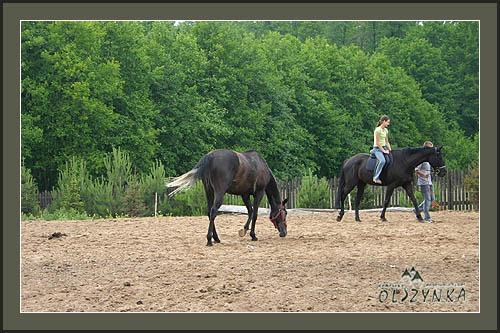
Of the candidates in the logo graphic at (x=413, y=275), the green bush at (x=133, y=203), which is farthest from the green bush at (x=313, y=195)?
the logo graphic at (x=413, y=275)

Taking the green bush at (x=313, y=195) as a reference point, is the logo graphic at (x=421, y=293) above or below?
below

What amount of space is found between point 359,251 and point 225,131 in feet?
98.6

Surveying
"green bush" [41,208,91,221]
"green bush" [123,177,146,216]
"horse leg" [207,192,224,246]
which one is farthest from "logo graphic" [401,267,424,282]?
"green bush" [123,177,146,216]

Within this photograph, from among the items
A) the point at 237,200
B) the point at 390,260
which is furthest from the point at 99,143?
the point at 390,260

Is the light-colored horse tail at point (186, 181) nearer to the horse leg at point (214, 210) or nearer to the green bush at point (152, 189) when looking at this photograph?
the horse leg at point (214, 210)

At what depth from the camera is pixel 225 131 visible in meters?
45.2

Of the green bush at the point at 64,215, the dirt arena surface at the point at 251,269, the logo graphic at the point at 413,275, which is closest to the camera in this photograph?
the dirt arena surface at the point at 251,269

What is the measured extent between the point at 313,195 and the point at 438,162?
7.61 meters

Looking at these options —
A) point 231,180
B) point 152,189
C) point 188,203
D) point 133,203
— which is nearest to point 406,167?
point 231,180

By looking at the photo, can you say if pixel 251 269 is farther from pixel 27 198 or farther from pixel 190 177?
pixel 27 198

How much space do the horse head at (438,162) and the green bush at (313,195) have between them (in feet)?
24.2

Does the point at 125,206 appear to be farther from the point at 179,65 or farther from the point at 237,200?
the point at 179,65

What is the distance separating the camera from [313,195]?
28297 mm

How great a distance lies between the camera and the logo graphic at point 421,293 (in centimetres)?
1109
